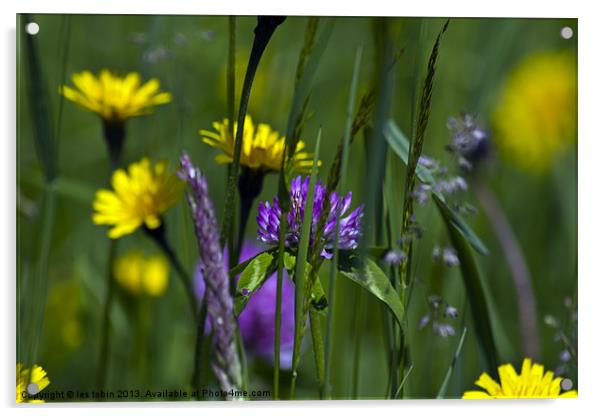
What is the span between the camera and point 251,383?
3.67 feet

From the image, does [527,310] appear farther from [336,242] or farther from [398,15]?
[398,15]

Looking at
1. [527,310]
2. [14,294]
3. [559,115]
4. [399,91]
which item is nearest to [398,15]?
[399,91]

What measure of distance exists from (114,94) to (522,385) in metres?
0.63

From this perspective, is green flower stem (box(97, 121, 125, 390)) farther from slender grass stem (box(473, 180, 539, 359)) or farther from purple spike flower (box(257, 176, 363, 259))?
slender grass stem (box(473, 180, 539, 359))

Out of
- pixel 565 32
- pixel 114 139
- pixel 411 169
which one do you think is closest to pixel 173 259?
pixel 114 139

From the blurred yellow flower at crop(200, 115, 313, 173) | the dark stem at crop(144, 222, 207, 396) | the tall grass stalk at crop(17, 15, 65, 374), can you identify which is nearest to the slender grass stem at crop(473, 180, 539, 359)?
the blurred yellow flower at crop(200, 115, 313, 173)

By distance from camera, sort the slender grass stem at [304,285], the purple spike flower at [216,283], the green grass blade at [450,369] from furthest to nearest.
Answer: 1. the green grass blade at [450,369]
2. the slender grass stem at [304,285]
3. the purple spike flower at [216,283]

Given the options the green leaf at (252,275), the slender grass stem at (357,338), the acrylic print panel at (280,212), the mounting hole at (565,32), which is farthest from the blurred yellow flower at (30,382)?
the mounting hole at (565,32)

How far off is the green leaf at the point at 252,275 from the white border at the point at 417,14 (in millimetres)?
134

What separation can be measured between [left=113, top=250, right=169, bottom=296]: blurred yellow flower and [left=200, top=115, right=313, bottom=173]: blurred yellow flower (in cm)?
15

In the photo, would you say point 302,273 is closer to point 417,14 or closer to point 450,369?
point 450,369

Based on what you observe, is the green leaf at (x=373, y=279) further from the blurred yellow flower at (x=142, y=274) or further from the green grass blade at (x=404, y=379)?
the blurred yellow flower at (x=142, y=274)

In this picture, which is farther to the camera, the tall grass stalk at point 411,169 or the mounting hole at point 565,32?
the mounting hole at point 565,32

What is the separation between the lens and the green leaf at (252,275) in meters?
1.09
